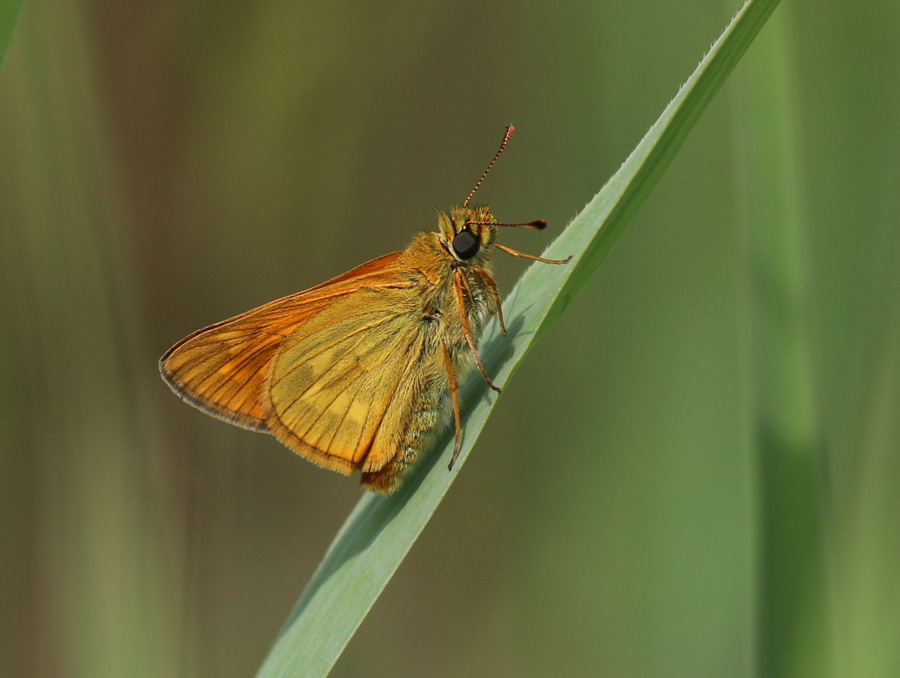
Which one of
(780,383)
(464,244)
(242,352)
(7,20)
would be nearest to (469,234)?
(464,244)

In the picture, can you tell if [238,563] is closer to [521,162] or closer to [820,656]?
[521,162]

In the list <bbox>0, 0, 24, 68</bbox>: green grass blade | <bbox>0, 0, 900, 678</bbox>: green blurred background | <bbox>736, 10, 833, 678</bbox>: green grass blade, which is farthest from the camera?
<bbox>0, 0, 900, 678</bbox>: green blurred background

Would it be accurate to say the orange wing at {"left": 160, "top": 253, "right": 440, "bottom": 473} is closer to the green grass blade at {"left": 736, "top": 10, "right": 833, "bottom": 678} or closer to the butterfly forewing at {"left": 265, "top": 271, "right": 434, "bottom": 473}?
the butterfly forewing at {"left": 265, "top": 271, "right": 434, "bottom": 473}

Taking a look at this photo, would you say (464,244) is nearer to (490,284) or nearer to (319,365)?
(490,284)

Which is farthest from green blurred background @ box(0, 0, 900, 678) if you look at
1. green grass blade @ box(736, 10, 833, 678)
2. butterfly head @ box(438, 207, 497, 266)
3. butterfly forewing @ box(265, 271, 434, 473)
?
butterfly head @ box(438, 207, 497, 266)

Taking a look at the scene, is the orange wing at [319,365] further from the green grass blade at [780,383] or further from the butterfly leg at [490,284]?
the green grass blade at [780,383]

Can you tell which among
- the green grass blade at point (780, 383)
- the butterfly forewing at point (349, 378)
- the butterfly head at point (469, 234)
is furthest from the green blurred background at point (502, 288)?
the butterfly head at point (469, 234)
